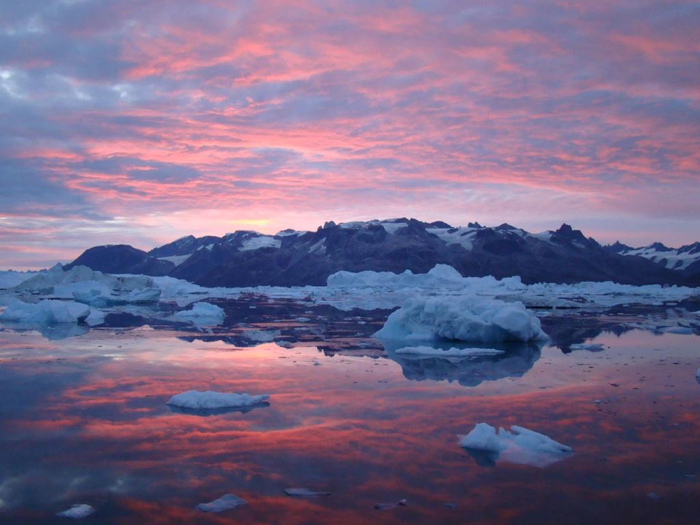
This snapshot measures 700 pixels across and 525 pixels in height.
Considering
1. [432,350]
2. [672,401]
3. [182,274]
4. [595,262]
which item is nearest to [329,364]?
[432,350]

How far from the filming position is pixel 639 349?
1427 centimetres

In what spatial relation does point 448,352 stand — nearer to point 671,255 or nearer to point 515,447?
point 515,447

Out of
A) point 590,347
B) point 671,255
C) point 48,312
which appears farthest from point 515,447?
point 671,255

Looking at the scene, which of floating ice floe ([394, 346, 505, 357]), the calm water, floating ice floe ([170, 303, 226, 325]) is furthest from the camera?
floating ice floe ([170, 303, 226, 325])

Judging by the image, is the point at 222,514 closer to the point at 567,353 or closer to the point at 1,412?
the point at 1,412

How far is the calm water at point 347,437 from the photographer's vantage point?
489 cm

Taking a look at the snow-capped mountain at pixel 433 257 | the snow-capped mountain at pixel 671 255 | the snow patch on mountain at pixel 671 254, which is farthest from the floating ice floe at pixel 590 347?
the snow patch on mountain at pixel 671 254

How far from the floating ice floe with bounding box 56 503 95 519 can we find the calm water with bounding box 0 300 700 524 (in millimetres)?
79

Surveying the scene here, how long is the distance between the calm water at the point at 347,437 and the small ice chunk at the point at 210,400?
243 millimetres

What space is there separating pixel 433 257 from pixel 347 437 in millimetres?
102286

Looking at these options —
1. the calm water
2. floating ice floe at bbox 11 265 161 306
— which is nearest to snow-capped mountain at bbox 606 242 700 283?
floating ice floe at bbox 11 265 161 306

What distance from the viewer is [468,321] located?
15453 mm

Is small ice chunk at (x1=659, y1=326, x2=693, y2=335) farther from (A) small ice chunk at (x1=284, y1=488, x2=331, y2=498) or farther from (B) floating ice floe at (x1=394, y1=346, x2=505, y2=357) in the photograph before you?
(A) small ice chunk at (x1=284, y1=488, x2=331, y2=498)

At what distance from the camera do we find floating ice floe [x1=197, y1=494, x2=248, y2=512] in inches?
189
